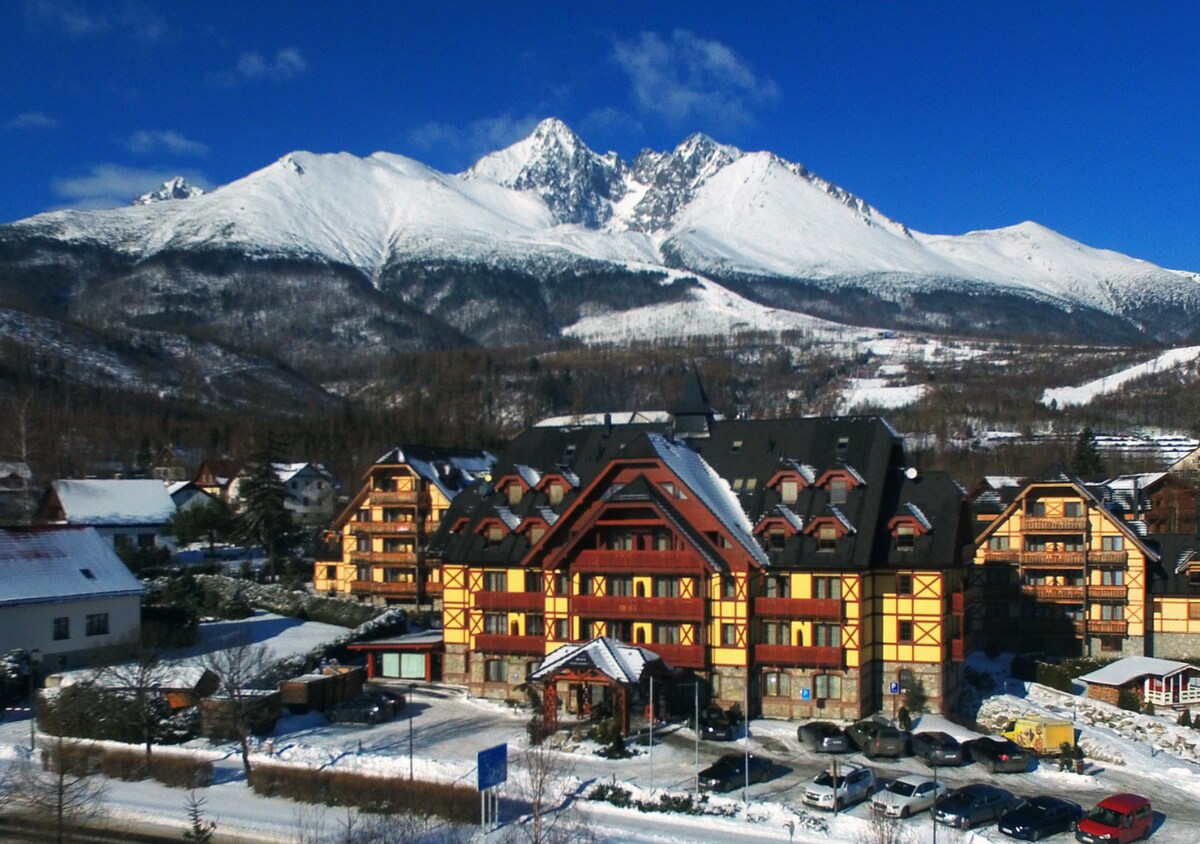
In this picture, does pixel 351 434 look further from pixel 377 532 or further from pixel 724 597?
→ pixel 724 597

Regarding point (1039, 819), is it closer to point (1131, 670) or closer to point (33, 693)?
point (1131, 670)

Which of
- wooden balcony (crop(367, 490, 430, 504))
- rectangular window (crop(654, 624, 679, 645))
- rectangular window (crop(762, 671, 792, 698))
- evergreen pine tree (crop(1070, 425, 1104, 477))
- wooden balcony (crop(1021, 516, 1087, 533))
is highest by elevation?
evergreen pine tree (crop(1070, 425, 1104, 477))

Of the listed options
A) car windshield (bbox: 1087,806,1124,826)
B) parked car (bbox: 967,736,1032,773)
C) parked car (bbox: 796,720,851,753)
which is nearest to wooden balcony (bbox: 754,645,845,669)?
parked car (bbox: 796,720,851,753)

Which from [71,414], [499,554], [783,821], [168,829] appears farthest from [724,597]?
[71,414]

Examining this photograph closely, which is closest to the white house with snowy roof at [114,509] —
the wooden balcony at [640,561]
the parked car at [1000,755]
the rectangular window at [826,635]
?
the wooden balcony at [640,561]

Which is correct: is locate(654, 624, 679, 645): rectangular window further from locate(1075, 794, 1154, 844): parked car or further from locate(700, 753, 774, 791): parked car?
locate(1075, 794, 1154, 844): parked car
